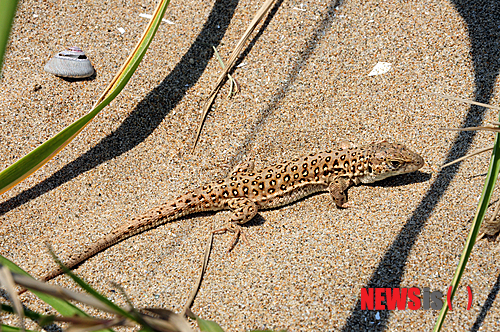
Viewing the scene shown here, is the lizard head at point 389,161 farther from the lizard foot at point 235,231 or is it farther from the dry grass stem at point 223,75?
the dry grass stem at point 223,75

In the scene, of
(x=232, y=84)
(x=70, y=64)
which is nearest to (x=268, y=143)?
(x=232, y=84)

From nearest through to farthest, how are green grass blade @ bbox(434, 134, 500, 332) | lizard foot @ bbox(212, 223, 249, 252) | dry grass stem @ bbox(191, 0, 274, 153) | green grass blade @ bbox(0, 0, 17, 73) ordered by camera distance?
green grass blade @ bbox(0, 0, 17, 73) < green grass blade @ bbox(434, 134, 500, 332) < lizard foot @ bbox(212, 223, 249, 252) < dry grass stem @ bbox(191, 0, 274, 153)

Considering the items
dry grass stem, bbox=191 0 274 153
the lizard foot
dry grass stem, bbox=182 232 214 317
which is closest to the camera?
dry grass stem, bbox=182 232 214 317

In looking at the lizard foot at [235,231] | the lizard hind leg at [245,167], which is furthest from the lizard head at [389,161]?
the lizard foot at [235,231]

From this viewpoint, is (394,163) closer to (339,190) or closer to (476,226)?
(339,190)

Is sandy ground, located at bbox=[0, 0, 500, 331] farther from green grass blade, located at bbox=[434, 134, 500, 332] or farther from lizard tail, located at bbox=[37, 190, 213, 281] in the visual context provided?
green grass blade, located at bbox=[434, 134, 500, 332]

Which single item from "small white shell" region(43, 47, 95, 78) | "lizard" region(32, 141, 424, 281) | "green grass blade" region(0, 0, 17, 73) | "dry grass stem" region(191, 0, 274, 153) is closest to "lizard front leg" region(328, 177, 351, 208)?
"lizard" region(32, 141, 424, 281)
